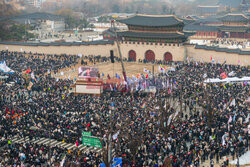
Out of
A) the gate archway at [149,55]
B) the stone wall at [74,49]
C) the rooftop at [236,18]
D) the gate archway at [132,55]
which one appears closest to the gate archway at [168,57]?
the gate archway at [149,55]

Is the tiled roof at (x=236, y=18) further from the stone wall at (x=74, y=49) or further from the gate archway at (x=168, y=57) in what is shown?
the stone wall at (x=74, y=49)

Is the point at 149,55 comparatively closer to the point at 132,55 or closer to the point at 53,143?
the point at 132,55

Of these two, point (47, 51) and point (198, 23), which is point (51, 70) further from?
point (198, 23)

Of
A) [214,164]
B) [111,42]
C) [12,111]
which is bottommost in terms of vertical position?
[214,164]

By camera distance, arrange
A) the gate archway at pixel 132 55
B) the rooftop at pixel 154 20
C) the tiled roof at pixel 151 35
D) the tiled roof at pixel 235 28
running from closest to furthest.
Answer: the tiled roof at pixel 151 35 → the rooftop at pixel 154 20 → the gate archway at pixel 132 55 → the tiled roof at pixel 235 28

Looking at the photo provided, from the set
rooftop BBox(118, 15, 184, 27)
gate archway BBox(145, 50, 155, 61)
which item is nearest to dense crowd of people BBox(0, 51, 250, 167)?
rooftop BBox(118, 15, 184, 27)

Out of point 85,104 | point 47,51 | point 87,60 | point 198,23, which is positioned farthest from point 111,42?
point 198,23

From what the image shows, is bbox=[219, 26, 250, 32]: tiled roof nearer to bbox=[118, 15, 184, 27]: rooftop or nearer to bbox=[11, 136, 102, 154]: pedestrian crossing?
bbox=[118, 15, 184, 27]: rooftop
